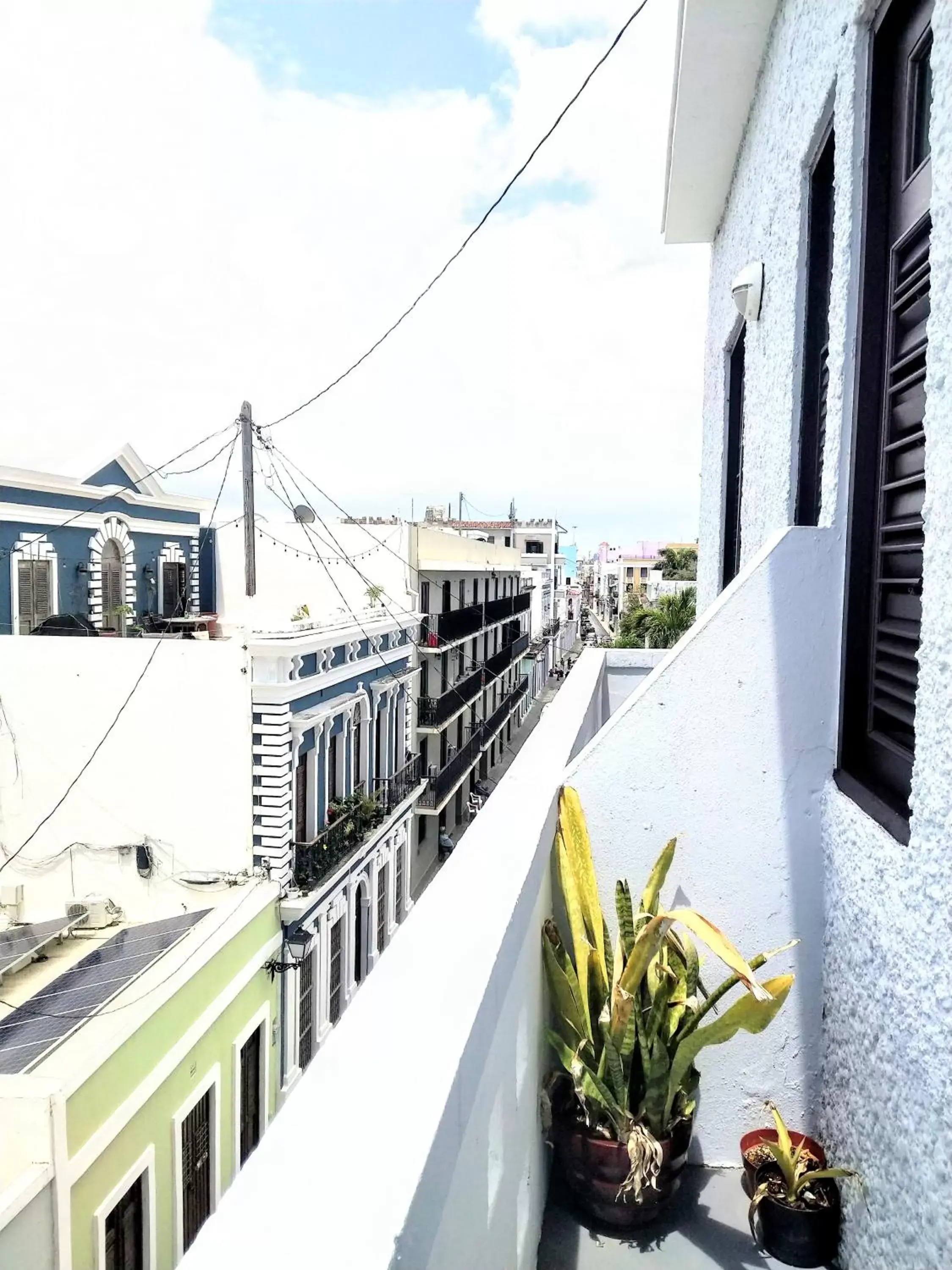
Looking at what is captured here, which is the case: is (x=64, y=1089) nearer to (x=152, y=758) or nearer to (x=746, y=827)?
(x=152, y=758)

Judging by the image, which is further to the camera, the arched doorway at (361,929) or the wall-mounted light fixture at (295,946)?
the arched doorway at (361,929)

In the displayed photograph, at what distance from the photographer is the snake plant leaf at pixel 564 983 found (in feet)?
6.81

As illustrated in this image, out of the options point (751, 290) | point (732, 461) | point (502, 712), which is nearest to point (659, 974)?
point (751, 290)

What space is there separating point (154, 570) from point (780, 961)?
16583mm

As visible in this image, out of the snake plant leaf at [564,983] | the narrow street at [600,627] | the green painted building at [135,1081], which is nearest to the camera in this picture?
the snake plant leaf at [564,983]

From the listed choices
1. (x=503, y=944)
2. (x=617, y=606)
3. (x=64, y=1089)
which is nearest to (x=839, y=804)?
(x=503, y=944)

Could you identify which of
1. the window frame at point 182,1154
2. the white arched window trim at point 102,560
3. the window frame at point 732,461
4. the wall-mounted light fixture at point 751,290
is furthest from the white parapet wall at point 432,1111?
the white arched window trim at point 102,560

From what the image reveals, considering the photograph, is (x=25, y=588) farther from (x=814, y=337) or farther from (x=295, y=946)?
(x=814, y=337)

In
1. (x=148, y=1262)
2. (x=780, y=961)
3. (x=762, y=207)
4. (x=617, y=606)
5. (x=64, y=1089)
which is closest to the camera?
(x=780, y=961)

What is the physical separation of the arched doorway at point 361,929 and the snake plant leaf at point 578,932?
41.1ft

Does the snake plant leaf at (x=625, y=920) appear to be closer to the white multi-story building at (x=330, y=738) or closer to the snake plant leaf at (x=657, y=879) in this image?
the snake plant leaf at (x=657, y=879)

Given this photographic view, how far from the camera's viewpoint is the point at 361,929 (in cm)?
1454

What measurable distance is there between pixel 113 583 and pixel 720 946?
15.9m

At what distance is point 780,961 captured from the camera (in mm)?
2293
